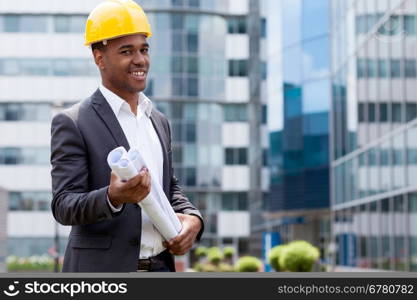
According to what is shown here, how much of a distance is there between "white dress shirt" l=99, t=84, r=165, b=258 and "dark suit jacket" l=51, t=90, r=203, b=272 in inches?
2.5

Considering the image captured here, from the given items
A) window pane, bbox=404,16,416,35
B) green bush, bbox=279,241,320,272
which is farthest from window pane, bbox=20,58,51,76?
window pane, bbox=404,16,416,35

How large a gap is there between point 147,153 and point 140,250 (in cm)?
31

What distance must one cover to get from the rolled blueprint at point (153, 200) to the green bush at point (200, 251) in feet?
173

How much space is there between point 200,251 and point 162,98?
940 centimetres

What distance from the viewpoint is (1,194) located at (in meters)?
19.5

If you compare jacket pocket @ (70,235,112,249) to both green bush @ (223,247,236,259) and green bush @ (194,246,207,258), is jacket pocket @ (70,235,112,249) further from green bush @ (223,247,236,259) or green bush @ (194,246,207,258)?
green bush @ (223,247,236,259)

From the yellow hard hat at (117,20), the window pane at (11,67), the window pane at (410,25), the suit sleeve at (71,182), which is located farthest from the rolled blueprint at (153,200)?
the window pane at (11,67)

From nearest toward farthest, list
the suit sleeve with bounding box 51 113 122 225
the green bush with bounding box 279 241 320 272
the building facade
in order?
the suit sleeve with bounding box 51 113 122 225, the green bush with bounding box 279 241 320 272, the building facade

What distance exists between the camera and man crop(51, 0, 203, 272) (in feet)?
9.70

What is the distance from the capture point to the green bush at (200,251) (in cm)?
5566

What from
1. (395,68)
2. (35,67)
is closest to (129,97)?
(395,68)

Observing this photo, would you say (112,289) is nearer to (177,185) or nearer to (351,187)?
(177,185)

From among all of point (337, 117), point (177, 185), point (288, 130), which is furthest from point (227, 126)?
point (177, 185)

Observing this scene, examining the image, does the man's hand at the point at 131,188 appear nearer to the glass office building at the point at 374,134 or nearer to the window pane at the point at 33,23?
the glass office building at the point at 374,134
